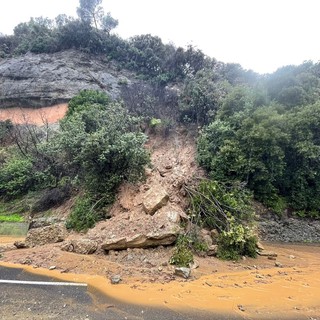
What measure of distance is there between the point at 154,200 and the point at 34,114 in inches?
802

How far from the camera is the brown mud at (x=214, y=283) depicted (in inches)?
215

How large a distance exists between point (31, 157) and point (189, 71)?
15594 millimetres

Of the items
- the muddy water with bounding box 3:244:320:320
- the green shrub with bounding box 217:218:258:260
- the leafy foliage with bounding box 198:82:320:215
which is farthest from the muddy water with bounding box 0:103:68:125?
the green shrub with bounding box 217:218:258:260

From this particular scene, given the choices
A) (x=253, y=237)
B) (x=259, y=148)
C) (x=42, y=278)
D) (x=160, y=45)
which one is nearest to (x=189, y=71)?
(x=160, y=45)

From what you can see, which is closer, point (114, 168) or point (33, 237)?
point (33, 237)

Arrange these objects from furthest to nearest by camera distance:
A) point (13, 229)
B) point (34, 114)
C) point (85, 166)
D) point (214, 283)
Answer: point (34, 114), point (13, 229), point (85, 166), point (214, 283)

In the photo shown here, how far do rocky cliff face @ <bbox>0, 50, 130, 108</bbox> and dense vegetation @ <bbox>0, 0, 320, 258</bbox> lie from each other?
17.5 feet

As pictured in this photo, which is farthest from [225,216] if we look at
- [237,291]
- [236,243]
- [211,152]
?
[211,152]

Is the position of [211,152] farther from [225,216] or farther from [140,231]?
[140,231]

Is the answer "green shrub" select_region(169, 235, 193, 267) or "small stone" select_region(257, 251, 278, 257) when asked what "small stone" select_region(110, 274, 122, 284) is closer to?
"green shrub" select_region(169, 235, 193, 267)

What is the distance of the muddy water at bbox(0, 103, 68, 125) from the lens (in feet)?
82.0

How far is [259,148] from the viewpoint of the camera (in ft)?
41.4

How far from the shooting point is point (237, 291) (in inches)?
241

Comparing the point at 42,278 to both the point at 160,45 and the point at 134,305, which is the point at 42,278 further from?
the point at 160,45
